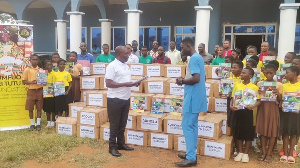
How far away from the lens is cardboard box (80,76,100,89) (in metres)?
6.30

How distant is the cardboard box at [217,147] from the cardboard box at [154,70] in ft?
5.90

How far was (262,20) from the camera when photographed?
493 inches

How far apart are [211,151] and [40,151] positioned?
9.50 feet

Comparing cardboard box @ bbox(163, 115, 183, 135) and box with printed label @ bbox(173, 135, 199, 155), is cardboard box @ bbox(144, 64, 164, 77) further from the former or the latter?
box with printed label @ bbox(173, 135, 199, 155)

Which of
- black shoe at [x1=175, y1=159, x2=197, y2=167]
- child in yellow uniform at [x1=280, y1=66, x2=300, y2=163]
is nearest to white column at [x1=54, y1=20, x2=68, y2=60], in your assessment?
black shoe at [x1=175, y1=159, x2=197, y2=167]

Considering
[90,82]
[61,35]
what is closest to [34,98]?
[90,82]

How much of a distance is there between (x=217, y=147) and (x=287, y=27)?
6245 millimetres

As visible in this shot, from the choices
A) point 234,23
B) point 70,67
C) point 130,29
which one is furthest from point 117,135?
point 234,23

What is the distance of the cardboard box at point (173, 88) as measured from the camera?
5.61 metres

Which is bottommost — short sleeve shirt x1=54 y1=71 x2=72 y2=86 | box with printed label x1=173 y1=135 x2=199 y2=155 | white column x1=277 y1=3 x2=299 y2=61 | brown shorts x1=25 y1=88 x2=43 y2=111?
box with printed label x1=173 y1=135 x2=199 y2=155

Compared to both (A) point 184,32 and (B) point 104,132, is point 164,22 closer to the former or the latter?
(A) point 184,32

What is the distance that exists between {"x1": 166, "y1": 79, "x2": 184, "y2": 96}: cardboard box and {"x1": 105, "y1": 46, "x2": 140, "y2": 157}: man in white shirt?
1206 millimetres

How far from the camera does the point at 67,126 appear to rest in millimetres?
5867

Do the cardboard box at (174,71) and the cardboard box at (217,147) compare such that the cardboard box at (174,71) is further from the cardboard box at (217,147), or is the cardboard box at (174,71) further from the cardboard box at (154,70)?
the cardboard box at (217,147)
